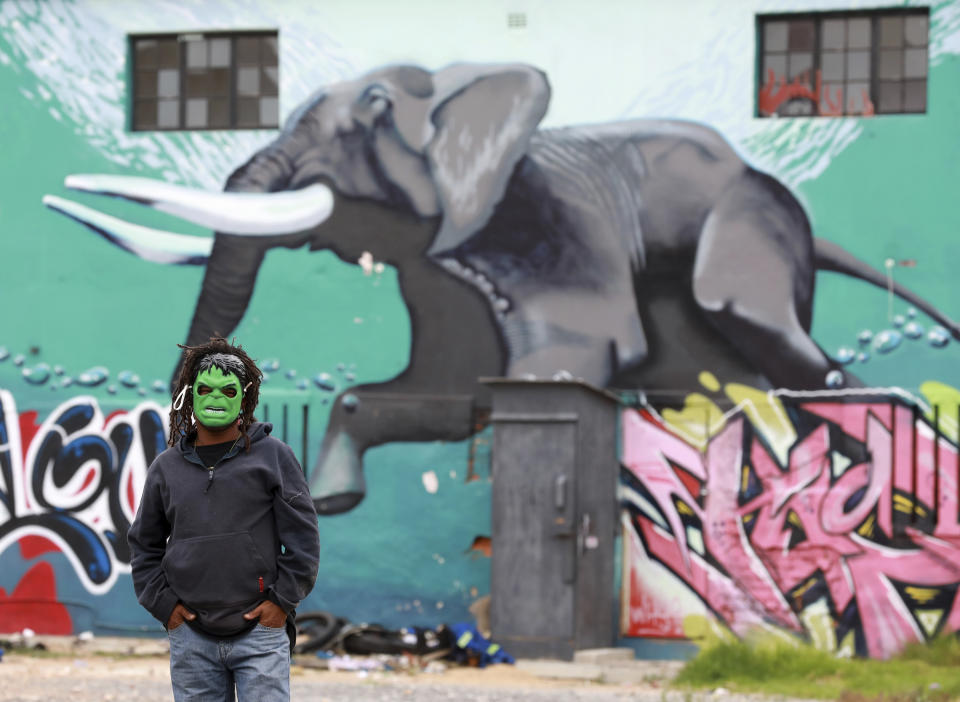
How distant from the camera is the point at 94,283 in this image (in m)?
13.0

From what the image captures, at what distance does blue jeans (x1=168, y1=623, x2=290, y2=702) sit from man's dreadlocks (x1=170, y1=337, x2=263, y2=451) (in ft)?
2.12

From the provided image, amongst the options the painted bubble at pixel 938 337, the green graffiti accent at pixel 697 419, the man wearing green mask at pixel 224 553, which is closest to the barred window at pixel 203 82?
the green graffiti accent at pixel 697 419

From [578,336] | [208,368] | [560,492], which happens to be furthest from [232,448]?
[578,336]

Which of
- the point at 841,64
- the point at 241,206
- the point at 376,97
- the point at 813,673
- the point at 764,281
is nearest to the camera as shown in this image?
the point at 813,673

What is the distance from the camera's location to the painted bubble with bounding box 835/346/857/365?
38.8 ft

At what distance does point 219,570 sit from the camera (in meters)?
4.51

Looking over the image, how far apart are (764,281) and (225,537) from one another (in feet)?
27.2

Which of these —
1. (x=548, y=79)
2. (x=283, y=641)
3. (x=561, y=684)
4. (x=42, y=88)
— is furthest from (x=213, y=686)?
(x=42, y=88)

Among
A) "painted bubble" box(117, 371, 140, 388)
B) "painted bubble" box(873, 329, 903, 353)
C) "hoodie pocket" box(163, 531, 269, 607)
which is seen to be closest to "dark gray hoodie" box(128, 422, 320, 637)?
"hoodie pocket" box(163, 531, 269, 607)

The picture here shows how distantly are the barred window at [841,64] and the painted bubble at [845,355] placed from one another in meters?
2.08

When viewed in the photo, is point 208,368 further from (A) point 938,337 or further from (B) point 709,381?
(A) point 938,337

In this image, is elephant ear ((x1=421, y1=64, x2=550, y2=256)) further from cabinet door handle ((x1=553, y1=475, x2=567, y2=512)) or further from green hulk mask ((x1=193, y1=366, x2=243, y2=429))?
green hulk mask ((x1=193, y1=366, x2=243, y2=429))

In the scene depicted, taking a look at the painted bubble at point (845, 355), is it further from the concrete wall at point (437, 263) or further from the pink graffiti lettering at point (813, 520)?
the pink graffiti lettering at point (813, 520)

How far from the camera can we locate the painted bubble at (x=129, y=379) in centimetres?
1284
